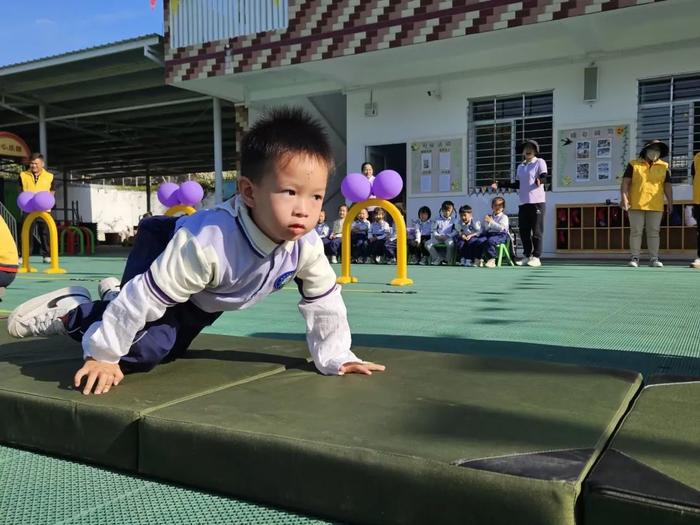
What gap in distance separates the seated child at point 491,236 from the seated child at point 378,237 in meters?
1.53

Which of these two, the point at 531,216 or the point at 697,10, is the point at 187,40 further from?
the point at 697,10

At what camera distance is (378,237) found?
30.9ft

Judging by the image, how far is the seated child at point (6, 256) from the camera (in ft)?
10.5

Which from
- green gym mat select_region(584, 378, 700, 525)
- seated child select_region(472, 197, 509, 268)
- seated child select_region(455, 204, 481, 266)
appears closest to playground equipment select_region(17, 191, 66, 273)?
seated child select_region(455, 204, 481, 266)

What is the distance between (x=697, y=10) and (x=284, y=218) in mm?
8652

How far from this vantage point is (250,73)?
10.8 m

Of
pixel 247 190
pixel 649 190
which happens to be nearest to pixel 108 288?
pixel 247 190

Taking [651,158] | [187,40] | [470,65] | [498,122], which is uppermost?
[187,40]

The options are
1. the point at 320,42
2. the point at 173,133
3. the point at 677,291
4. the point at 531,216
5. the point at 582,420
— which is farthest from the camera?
the point at 173,133

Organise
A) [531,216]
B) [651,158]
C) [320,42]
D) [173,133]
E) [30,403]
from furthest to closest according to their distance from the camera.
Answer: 1. [173,133]
2. [320,42]
3. [531,216]
4. [651,158]
5. [30,403]

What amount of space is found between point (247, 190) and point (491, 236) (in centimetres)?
706

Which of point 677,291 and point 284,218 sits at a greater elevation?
point 284,218

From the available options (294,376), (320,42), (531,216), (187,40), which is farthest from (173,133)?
(294,376)

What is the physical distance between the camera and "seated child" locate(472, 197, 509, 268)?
827 cm
